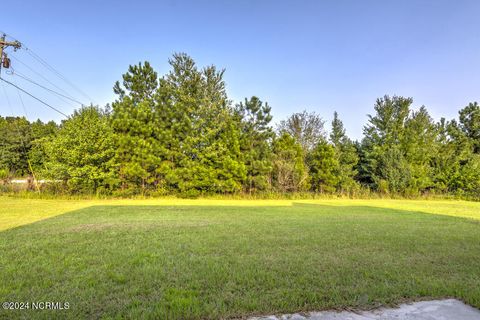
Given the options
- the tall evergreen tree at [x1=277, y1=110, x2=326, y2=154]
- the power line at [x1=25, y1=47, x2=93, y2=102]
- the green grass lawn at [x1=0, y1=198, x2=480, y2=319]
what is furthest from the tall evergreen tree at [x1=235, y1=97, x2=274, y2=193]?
the green grass lawn at [x1=0, y1=198, x2=480, y2=319]

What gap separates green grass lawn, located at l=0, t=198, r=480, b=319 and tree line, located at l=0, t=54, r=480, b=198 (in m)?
9.86

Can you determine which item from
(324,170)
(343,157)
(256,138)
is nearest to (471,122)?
(343,157)

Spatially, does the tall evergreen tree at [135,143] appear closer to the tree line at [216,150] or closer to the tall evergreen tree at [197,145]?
the tree line at [216,150]

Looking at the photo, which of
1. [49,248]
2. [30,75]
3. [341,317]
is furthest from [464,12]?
[30,75]

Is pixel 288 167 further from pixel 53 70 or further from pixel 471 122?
pixel 471 122

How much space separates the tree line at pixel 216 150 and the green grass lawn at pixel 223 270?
9.86 metres

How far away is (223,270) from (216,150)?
13059mm

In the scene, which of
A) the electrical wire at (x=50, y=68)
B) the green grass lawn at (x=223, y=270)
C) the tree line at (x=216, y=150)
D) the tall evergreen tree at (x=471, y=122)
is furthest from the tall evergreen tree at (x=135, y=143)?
the tall evergreen tree at (x=471, y=122)

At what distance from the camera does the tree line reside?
14508 mm

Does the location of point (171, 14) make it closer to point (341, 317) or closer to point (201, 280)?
point (201, 280)

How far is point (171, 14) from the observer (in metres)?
11.4

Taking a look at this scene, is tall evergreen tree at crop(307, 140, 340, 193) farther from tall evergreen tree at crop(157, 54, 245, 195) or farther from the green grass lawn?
the green grass lawn

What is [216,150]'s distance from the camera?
51.9 feet

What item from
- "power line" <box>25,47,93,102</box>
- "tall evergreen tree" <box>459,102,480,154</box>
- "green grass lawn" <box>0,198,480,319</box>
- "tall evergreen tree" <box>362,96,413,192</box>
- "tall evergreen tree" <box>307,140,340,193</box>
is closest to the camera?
"green grass lawn" <box>0,198,480,319</box>
